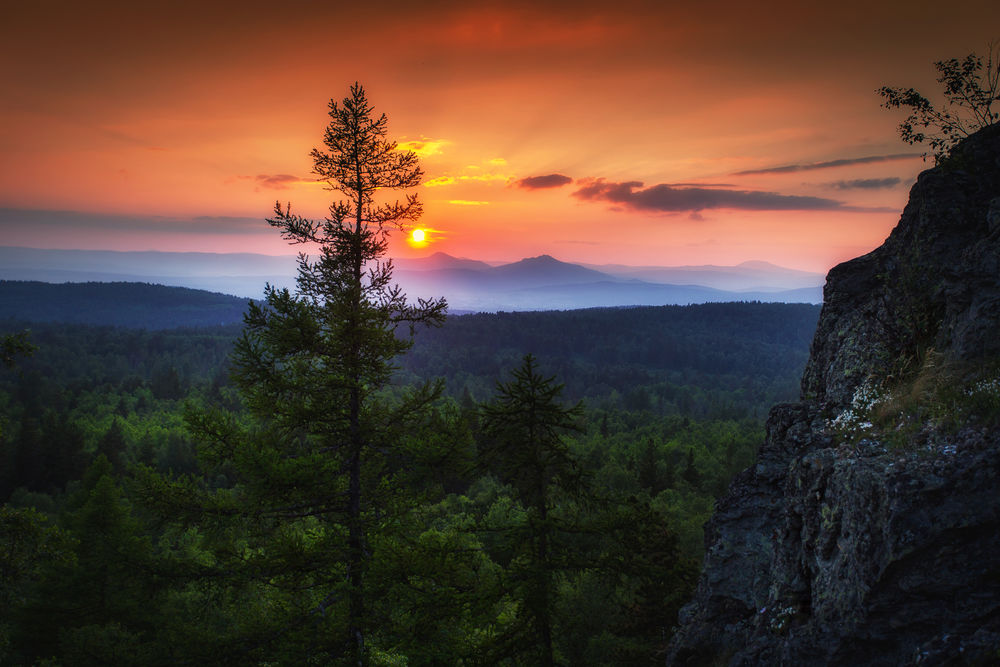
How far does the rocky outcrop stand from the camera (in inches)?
240

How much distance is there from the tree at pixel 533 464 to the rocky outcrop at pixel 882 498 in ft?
10.2

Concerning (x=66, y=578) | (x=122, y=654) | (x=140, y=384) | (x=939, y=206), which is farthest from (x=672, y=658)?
(x=140, y=384)

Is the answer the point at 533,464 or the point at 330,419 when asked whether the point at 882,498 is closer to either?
the point at 533,464

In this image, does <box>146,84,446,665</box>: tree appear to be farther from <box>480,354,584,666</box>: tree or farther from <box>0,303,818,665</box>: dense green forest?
<box>480,354,584,666</box>: tree

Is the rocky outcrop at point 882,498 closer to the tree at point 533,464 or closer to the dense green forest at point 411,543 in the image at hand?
the dense green forest at point 411,543

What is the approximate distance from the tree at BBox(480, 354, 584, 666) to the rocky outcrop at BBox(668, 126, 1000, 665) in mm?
3120

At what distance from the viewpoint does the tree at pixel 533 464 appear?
10.4 meters

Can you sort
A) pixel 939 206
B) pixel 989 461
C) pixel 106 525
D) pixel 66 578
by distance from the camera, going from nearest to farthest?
→ pixel 989 461, pixel 939 206, pixel 66 578, pixel 106 525

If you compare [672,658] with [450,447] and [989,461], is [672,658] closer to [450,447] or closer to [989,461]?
[450,447]

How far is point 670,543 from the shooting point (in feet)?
52.8

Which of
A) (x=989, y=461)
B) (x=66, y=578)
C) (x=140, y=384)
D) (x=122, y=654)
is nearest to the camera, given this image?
(x=989, y=461)

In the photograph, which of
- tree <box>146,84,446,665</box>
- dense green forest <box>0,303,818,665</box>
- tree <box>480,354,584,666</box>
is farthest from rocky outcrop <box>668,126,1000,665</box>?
tree <box>146,84,446,665</box>

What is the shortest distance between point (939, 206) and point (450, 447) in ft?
36.8

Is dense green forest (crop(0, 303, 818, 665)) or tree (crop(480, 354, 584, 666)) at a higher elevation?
tree (crop(480, 354, 584, 666))
